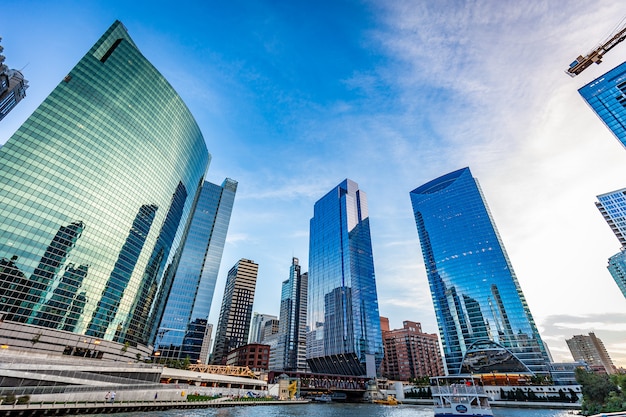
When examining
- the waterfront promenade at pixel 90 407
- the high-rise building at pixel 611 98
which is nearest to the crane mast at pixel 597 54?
the high-rise building at pixel 611 98

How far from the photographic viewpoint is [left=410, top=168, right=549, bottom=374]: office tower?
132500 millimetres

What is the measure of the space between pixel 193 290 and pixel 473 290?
16026 cm

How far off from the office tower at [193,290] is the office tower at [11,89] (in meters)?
104

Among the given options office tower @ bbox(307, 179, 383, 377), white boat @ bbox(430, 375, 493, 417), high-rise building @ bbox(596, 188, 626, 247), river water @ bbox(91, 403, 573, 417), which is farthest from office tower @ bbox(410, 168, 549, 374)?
white boat @ bbox(430, 375, 493, 417)

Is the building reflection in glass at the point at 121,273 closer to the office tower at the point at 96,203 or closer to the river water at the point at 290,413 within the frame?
the office tower at the point at 96,203

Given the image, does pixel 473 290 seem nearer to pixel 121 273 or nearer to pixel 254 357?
pixel 254 357

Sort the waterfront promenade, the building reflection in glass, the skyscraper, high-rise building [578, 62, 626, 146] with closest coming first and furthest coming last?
the waterfront promenade → the building reflection in glass → high-rise building [578, 62, 626, 146] → the skyscraper

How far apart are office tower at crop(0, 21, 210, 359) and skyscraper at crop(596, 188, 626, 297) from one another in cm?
25279

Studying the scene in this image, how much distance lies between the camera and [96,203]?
95.3 metres

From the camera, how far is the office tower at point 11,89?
8163cm

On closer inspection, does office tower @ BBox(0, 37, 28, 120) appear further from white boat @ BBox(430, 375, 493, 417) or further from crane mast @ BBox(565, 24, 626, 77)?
crane mast @ BBox(565, 24, 626, 77)

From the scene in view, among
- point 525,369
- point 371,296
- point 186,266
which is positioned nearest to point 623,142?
point 525,369

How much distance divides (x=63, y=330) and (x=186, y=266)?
298 ft

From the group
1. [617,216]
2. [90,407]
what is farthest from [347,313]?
[617,216]
